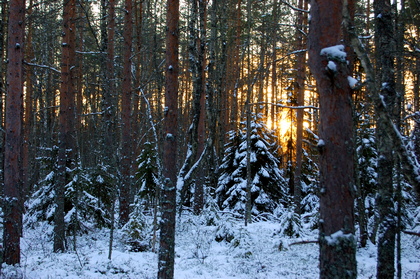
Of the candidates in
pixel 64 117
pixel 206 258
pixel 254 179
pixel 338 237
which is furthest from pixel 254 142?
pixel 338 237

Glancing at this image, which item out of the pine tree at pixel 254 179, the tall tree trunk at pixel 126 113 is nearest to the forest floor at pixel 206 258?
the tall tree trunk at pixel 126 113

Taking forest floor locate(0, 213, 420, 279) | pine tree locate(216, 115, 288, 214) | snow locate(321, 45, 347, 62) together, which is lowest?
forest floor locate(0, 213, 420, 279)

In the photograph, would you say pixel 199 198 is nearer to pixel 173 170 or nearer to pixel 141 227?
pixel 141 227

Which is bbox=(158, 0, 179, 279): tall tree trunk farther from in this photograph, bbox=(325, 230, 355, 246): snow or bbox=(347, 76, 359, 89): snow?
bbox=(347, 76, 359, 89): snow

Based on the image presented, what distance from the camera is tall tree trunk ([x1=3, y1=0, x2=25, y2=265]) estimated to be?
7375 millimetres

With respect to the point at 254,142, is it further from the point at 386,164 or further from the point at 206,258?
the point at 386,164

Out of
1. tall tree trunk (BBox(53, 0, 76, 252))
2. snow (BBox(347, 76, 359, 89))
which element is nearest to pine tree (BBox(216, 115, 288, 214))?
tall tree trunk (BBox(53, 0, 76, 252))

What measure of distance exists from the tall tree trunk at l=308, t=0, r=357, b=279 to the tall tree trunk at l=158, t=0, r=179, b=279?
275 cm

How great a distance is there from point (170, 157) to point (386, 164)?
13.4ft

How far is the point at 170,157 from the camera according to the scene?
5.32 m

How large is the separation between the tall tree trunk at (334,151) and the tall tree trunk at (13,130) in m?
7.24

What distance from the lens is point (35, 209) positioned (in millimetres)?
12039

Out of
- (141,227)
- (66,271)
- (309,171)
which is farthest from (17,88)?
(309,171)

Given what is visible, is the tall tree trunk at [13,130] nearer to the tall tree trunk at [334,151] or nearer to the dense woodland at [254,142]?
the dense woodland at [254,142]
